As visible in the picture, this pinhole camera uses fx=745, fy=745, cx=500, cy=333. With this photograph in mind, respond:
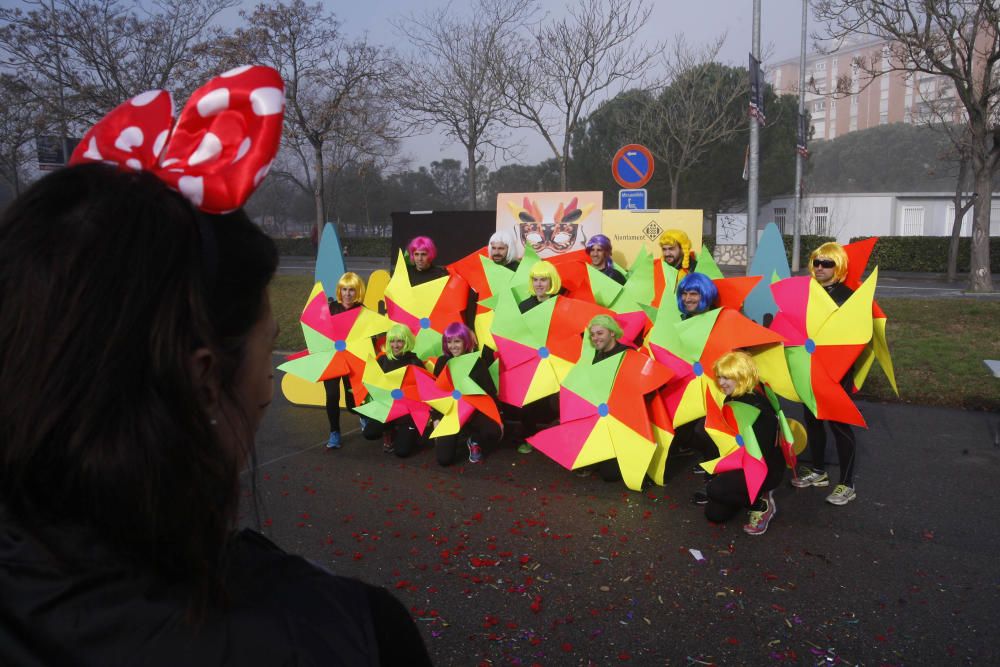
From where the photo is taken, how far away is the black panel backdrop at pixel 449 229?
1073 centimetres

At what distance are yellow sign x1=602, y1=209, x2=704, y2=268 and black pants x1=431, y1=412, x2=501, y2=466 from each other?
286 cm

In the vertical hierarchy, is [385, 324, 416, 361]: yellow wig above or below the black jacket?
below

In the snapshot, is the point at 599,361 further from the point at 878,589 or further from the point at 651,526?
the point at 878,589

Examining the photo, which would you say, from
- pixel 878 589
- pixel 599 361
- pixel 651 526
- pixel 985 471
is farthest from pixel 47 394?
pixel 985 471

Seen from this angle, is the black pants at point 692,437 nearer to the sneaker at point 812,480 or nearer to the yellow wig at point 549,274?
the sneaker at point 812,480

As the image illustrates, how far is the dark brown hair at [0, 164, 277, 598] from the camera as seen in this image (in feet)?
2.28

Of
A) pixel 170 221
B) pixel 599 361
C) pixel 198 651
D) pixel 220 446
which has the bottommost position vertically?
pixel 599 361

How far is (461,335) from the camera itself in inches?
241

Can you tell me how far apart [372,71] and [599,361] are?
15.1 metres

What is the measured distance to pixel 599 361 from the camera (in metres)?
5.55

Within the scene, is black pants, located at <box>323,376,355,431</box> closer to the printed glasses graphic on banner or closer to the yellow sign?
the printed glasses graphic on banner

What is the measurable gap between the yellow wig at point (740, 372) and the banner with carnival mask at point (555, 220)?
3978 millimetres

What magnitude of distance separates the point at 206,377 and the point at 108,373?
0.10 metres

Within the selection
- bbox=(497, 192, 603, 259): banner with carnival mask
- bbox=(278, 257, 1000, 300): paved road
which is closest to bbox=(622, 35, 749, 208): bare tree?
bbox=(278, 257, 1000, 300): paved road
